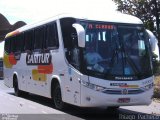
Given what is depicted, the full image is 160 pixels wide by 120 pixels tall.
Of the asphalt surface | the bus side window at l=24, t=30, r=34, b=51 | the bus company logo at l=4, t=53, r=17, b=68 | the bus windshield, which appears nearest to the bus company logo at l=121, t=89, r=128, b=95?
the bus windshield

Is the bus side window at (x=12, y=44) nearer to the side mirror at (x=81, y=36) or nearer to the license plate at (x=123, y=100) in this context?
the side mirror at (x=81, y=36)

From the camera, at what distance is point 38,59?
54.3ft

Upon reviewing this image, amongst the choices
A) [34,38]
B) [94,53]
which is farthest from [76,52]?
[34,38]

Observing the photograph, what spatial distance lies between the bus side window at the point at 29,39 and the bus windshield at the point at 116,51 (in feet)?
17.5

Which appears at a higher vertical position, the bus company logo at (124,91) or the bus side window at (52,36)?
the bus side window at (52,36)

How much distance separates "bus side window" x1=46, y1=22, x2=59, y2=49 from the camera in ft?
47.3

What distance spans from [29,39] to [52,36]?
3604mm

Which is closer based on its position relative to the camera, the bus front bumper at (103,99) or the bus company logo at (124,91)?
the bus front bumper at (103,99)

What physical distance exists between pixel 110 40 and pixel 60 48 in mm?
2002

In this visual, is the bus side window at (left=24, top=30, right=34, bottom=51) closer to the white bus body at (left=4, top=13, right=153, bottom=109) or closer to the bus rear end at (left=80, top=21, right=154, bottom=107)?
the white bus body at (left=4, top=13, right=153, bottom=109)

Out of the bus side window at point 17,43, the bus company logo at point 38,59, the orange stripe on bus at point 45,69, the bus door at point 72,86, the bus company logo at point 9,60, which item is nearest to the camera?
the bus door at point 72,86

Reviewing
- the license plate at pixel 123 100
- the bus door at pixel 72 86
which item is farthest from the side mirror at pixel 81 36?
the license plate at pixel 123 100

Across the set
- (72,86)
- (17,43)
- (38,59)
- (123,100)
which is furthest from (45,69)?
(17,43)

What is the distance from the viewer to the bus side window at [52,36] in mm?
14419
